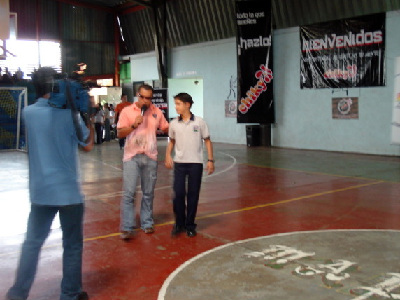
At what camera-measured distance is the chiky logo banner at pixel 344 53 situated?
1609cm

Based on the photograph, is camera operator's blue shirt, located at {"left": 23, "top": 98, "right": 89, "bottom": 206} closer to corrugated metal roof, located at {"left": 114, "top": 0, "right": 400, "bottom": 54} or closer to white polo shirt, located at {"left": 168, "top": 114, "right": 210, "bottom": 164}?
white polo shirt, located at {"left": 168, "top": 114, "right": 210, "bottom": 164}

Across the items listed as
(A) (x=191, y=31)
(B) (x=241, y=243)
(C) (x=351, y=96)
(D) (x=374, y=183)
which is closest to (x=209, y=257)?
(B) (x=241, y=243)

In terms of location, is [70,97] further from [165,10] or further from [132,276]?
[165,10]

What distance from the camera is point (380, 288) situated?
14.4 feet

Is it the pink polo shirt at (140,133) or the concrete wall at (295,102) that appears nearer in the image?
the pink polo shirt at (140,133)

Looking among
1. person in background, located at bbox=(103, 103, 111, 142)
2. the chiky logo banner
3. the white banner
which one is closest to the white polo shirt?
the white banner

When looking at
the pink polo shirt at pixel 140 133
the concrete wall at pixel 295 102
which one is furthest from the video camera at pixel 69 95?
the concrete wall at pixel 295 102

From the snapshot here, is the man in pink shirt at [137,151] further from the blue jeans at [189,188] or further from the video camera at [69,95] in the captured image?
the video camera at [69,95]

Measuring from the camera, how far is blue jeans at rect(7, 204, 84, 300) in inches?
157

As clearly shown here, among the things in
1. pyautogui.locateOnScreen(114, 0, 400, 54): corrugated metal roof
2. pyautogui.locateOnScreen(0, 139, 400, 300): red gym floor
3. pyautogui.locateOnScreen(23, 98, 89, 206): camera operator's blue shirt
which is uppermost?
pyautogui.locateOnScreen(114, 0, 400, 54): corrugated metal roof

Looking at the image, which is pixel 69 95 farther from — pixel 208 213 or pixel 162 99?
pixel 162 99

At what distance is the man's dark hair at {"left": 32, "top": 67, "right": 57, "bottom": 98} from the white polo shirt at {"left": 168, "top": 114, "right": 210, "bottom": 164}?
254 cm

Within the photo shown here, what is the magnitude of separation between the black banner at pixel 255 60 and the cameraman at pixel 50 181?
16025 mm

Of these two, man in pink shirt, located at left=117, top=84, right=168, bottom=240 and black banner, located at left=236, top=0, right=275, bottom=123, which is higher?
black banner, located at left=236, top=0, right=275, bottom=123
